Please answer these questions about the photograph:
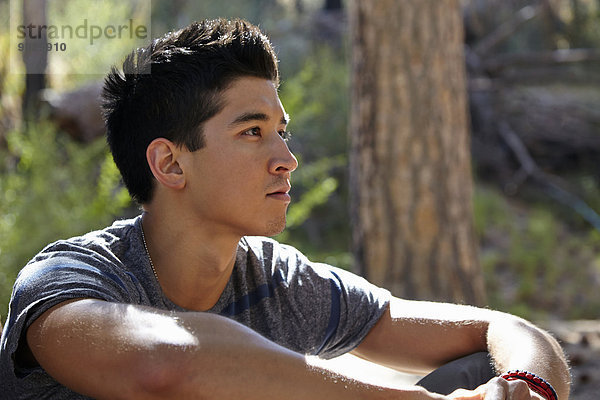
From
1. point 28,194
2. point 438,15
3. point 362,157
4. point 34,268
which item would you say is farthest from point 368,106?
point 34,268

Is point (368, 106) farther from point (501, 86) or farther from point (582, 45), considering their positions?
point (582, 45)

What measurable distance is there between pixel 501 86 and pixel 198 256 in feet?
20.8

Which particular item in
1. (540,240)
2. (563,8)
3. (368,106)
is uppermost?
(563,8)

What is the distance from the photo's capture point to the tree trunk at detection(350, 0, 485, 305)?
157 inches

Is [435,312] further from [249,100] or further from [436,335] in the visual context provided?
[249,100]

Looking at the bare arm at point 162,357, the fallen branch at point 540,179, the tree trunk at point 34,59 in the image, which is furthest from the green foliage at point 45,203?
the fallen branch at point 540,179

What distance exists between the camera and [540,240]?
6688 millimetres

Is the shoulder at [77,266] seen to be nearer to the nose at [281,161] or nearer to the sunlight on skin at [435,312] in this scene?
the nose at [281,161]

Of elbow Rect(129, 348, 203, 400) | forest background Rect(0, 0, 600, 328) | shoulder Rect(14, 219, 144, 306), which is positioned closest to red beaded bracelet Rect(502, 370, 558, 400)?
elbow Rect(129, 348, 203, 400)

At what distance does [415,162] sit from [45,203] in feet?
6.92

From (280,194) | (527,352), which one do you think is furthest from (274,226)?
(527,352)

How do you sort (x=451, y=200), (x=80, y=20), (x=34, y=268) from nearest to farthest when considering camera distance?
1. (x=34, y=268)
2. (x=451, y=200)
3. (x=80, y=20)

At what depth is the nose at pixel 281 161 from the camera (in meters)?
1.81

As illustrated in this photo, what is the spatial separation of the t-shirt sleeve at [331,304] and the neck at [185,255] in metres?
0.24
